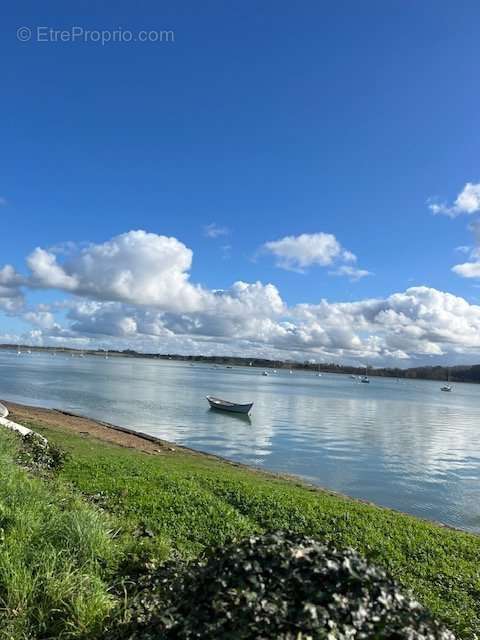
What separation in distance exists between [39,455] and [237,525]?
6.84 meters

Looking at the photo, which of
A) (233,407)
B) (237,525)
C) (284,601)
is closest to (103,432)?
(233,407)

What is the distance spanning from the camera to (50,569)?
534 centimetres

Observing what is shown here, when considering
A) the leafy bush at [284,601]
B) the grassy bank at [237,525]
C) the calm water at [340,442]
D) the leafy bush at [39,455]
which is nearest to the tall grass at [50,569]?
the grassy bank at [237,525]

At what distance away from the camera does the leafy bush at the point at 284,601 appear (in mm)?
3477

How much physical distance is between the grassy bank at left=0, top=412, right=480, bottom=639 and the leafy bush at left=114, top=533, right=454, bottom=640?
1.79 m

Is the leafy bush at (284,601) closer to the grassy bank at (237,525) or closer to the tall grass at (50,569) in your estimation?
the tall grass at (50,569)

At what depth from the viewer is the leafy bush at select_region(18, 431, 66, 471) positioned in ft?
41.5

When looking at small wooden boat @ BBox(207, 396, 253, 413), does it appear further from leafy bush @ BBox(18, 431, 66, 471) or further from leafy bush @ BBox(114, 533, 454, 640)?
leafy bush @ BBox(114, 533, 454, 640)

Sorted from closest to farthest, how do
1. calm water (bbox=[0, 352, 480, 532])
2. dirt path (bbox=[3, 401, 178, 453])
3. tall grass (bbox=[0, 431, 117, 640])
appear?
tall grass (bbox=[0, 431, 117, 640]) → calm water (bbox=[0, 352, 480, 532]) → dirt path (bbox=[3, 401, 178, 453])

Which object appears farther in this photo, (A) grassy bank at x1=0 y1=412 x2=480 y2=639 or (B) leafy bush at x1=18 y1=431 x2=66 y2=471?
(B) leafy bush at x1=18 y1=431 x2=66 y2=471

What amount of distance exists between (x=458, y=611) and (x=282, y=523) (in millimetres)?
4008

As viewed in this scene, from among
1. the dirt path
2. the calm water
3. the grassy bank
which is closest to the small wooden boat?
the calm water

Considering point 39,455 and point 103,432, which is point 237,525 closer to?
point 39,455

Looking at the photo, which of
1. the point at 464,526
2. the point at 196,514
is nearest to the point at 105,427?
the point at 464,526
